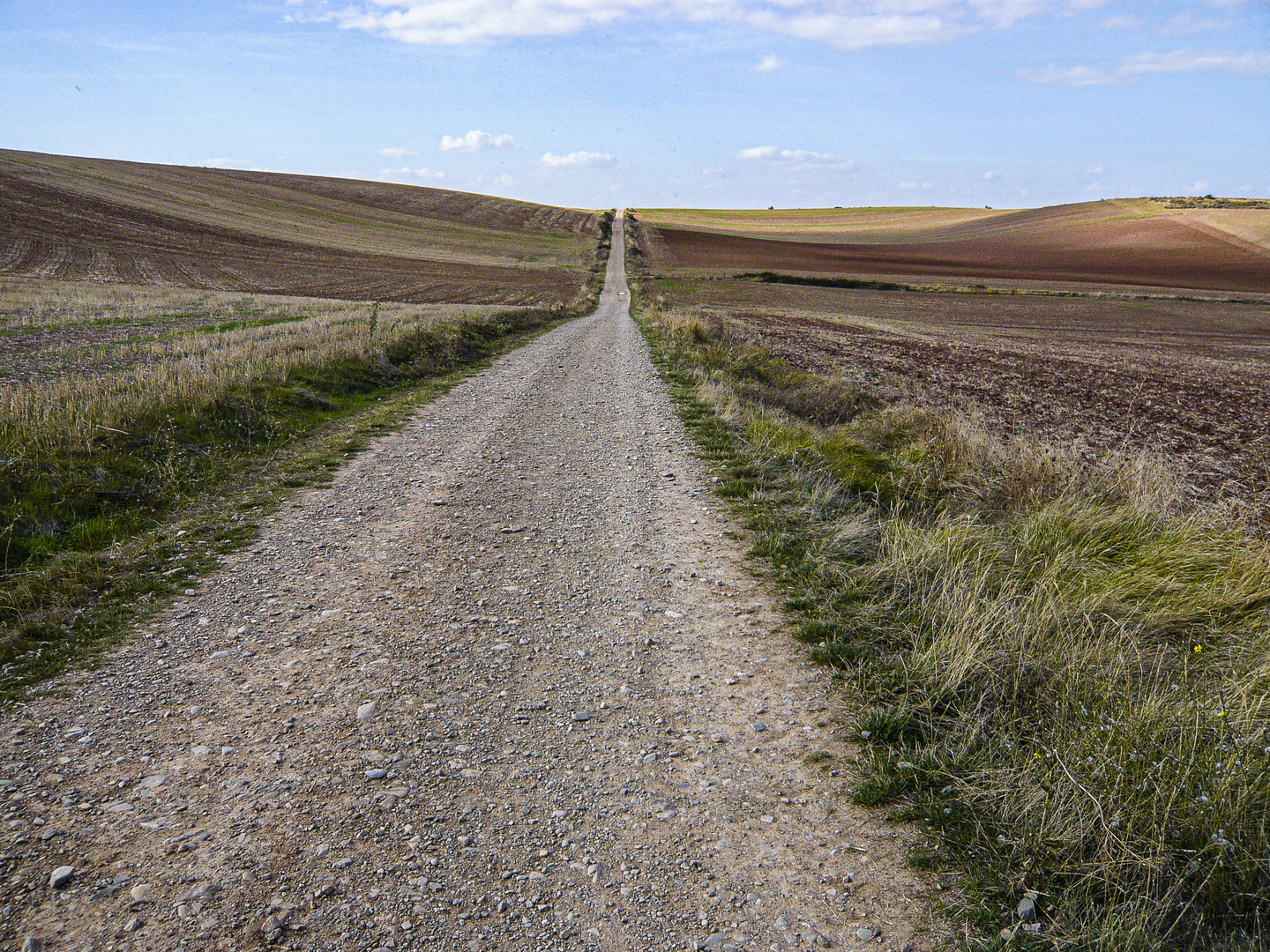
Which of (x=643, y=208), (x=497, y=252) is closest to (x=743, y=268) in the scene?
(x=497, y=252)

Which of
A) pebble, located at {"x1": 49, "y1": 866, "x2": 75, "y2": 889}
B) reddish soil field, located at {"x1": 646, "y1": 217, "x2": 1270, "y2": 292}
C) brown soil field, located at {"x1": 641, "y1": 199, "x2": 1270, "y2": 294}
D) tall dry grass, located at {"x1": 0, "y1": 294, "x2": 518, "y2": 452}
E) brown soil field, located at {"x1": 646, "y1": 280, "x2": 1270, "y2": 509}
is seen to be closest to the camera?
pebble, located at {"x1": 49, "y1": 866, "x2": 75, "y2": 889}

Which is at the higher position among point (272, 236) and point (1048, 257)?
point (1048, 257)

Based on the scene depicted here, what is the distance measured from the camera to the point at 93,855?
10.6 ft

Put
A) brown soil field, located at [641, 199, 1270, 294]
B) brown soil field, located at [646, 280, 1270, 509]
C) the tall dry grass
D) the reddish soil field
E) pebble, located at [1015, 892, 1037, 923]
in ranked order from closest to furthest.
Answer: pebble, located at [1015, 892, 1037, 923], the tall dry grass, brown soil field, located at [646, 280, 1270, 509], the reddish soil field, brown soil field, located at [641, 199, 1270, 294]

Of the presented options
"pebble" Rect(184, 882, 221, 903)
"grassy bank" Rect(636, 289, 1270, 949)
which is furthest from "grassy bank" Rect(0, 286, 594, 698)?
"grassy bank" Rect(636, 289, 1270, 949)

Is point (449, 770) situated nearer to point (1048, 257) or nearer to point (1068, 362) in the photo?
point (1068, 362)

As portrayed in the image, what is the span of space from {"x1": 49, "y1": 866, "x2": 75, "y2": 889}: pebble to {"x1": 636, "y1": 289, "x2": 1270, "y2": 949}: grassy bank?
364 centimetres

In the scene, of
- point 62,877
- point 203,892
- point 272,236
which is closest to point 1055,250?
point 272,236

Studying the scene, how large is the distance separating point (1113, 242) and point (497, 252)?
7413cm

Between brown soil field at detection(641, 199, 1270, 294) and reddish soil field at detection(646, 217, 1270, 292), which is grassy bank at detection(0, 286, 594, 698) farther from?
reddish soil field at detection(646, 217, 1270, 292)

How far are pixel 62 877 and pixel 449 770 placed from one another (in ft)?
5.46

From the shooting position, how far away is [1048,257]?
8712cm

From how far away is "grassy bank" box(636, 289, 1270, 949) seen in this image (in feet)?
9.89

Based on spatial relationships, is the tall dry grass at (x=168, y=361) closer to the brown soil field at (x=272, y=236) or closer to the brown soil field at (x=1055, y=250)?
the brown soil field at (x=272, y=236)
